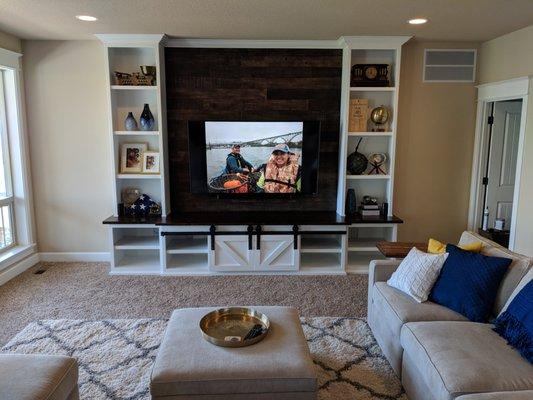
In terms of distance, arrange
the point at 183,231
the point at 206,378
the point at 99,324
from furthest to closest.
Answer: the point at 183,231 < the point at 99,324 < the point at 206,378

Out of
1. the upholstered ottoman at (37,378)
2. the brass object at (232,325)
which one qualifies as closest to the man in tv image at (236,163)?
the brass object at (232,325)

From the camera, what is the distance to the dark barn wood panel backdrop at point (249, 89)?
14.7 ft

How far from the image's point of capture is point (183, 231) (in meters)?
4.30

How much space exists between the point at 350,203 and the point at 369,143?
73 centimetres

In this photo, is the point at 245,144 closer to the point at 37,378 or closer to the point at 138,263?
the point at 138,263

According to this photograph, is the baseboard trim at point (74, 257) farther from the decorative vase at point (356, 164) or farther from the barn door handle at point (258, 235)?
the decorative vase at point (356, 164)

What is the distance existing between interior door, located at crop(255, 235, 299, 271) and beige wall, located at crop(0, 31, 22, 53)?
3283mm

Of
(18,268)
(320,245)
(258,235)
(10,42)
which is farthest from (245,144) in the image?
(18,268)

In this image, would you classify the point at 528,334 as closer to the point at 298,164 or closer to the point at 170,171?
the point at 298,164

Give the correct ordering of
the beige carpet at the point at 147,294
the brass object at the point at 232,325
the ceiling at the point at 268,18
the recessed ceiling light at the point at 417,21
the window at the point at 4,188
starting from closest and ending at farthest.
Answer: the brass object at the point at 232,325 < the ceiling at the point at 268,18 < the beige carpet at the point at 147,294 < the recessed ceiling light at the point at 417,21 < the window at the point at 4,188

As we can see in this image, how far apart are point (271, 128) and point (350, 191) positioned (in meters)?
1.13

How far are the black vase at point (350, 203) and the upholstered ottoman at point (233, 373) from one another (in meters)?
2.72

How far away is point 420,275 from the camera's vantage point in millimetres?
2633

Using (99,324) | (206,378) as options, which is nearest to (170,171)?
(99,324)
